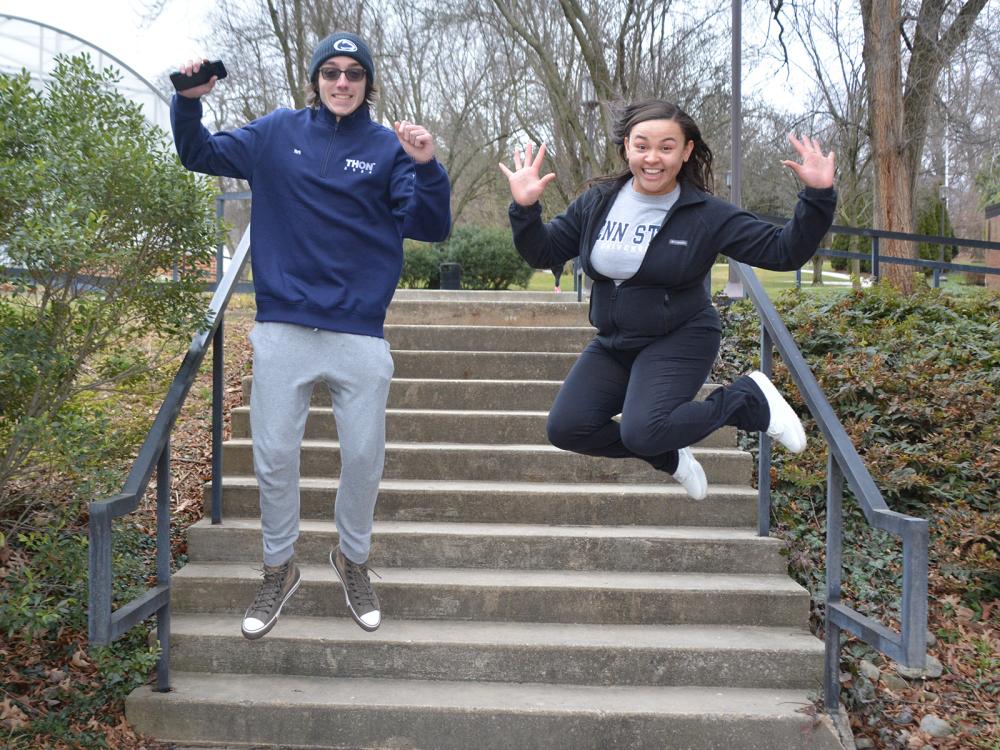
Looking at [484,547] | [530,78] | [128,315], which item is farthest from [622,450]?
[530,78]

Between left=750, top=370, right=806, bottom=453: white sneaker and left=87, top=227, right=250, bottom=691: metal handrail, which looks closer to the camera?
left=87, top=227, right=250, bottom=691: metal handrail

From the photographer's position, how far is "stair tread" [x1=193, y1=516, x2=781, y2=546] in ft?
14.1

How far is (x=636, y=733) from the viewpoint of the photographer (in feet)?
11.5

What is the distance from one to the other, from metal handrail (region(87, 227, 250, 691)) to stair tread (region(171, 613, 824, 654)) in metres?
0.29

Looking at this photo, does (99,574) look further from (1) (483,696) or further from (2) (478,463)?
(2) (478,463)

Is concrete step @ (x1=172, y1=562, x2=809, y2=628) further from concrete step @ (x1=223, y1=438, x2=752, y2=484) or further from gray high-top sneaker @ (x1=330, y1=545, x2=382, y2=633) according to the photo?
concrete step @ (x1=223, y1=438, x2=752, y2=484)

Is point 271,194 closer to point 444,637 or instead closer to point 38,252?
point 38,252

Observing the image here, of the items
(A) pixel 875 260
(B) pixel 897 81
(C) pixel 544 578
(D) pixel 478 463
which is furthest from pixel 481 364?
(B) pixel 897 81

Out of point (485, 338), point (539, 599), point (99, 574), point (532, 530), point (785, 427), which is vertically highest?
point (485, 338)

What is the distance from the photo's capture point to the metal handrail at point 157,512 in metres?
3.14

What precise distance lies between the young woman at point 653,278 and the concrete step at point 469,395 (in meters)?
1.55

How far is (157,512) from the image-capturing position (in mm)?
3859

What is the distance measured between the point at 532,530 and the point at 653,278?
4.57 feet

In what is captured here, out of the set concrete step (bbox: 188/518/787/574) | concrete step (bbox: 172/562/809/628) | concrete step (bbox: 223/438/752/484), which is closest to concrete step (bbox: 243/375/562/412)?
concrete step (bbox: 223/438/752/484)
